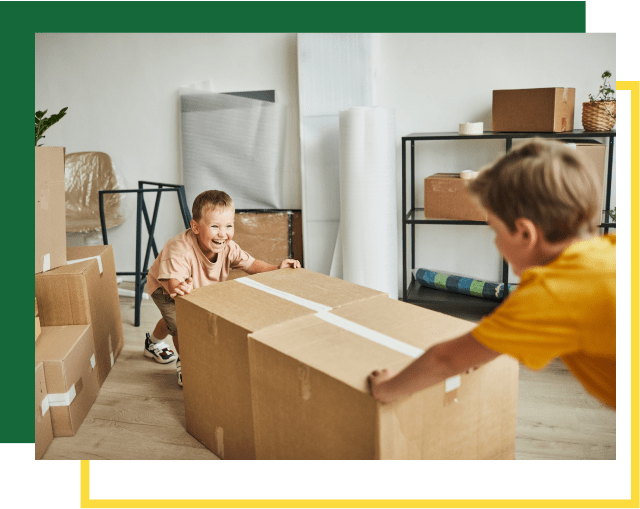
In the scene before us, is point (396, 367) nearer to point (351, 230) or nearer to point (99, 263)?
point (99, 263)

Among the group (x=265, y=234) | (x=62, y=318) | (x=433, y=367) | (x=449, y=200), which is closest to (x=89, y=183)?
(x=265, y=234)

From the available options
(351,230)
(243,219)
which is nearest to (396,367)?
(351,230)

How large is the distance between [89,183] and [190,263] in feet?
6.34

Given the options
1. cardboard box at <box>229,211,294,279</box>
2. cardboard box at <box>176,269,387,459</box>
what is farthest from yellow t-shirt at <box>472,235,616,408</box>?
cardboard box at <box>229,211,294,279</box>

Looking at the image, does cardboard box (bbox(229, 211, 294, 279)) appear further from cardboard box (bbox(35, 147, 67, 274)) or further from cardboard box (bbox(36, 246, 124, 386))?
cardboard box (bbox(35, 147, 67, 274))

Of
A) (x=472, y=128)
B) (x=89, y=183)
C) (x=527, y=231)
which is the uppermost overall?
(x=472, y=128)

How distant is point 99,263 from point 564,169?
1.91 m

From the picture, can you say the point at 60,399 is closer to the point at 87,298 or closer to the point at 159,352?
the point at 87,298

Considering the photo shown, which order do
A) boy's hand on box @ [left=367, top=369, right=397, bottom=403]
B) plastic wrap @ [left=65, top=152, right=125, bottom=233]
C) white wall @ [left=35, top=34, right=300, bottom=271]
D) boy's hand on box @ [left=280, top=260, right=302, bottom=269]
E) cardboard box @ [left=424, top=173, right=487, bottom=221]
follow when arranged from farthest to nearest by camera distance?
1. plastic wrap @ [left=65, top=152, right=125, bottom=233]
2. white wall @ [left=35, top=34, right=300, bottom=271]
3. cardboard box @ [left=424, top=173, right=487, bottom=221]
4. boy's hand on box @ [left=280, top=260, right=302, bottom=269]
5. boy's hand on box @ [left=367, top=369, right=397, bottom=403]

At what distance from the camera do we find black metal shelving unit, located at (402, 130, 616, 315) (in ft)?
9.14

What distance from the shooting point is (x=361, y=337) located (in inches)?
53.2

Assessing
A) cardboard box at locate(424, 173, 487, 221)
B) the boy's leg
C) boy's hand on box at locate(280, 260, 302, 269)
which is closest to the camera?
boy's hand on box at locate(280, 260, 302, 269)

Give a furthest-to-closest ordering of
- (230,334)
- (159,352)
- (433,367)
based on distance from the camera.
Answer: (159,352), (230,334), (433,367)

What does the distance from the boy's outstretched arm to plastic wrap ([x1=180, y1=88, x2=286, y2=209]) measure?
2.58 metres
